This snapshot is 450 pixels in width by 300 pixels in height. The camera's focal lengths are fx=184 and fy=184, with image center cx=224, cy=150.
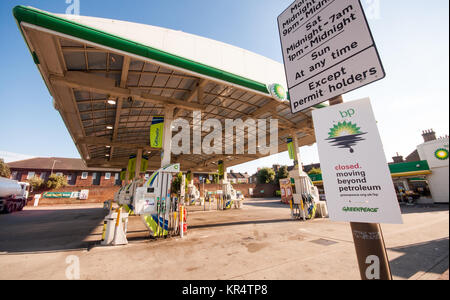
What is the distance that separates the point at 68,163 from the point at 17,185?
65.8 ft

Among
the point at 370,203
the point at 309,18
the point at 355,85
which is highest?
the point at 309,18

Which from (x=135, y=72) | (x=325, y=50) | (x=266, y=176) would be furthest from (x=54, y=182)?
(x=266, y=176)

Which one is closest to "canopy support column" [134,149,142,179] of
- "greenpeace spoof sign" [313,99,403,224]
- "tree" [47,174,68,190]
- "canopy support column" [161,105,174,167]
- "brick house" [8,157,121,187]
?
"canopy support column" [161,105,174,167]

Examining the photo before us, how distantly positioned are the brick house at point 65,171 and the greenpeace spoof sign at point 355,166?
40159 millimetres

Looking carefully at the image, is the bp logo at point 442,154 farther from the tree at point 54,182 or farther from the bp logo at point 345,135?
the tree at point 54,182

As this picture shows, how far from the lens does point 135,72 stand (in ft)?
27.2

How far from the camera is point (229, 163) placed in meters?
26.6

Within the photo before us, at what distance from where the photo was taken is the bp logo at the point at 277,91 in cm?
958

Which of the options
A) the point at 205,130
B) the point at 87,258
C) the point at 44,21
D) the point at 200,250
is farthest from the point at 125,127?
the point at 200,250

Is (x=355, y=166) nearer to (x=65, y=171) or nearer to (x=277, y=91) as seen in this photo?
(x=277, y=91)

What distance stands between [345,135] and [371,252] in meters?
1.08

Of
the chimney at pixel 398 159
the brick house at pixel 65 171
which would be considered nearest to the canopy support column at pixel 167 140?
the brick house at pixel 65 171

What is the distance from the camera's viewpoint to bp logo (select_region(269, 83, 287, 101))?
958 centimetres

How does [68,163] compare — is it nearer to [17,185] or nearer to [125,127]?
[17,185]
